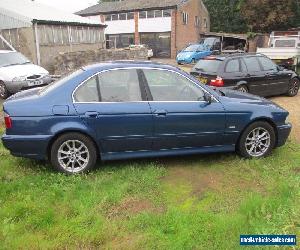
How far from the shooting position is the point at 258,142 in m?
6.11

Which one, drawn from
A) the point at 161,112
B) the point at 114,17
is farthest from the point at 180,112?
the point at 114,17

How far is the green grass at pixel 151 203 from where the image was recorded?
383cm

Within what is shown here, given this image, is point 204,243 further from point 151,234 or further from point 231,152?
point 231,152

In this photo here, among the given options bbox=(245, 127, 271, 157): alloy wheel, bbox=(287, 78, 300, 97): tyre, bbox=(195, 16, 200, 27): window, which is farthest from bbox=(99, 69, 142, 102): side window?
bbox=(195, 16, 200, 27): window

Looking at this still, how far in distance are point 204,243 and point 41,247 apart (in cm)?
168

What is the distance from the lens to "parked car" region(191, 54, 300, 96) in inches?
396

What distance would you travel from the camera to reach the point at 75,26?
25344 millimetres

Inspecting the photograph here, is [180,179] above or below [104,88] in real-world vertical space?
below

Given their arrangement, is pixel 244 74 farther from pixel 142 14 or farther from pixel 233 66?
pixel 142 14

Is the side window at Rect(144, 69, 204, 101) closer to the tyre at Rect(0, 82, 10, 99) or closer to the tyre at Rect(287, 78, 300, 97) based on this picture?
the tyre at Rect(287, 78, 300, 97)

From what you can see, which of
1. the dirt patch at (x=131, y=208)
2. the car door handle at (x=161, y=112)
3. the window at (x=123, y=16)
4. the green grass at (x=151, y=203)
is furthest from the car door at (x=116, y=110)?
the window at (x=123, y=16)

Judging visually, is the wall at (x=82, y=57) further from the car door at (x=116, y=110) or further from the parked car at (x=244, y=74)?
the car door at (x=116, y=110)

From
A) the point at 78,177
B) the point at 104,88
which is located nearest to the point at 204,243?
the point at 78,177

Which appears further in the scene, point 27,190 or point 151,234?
point 27,190
